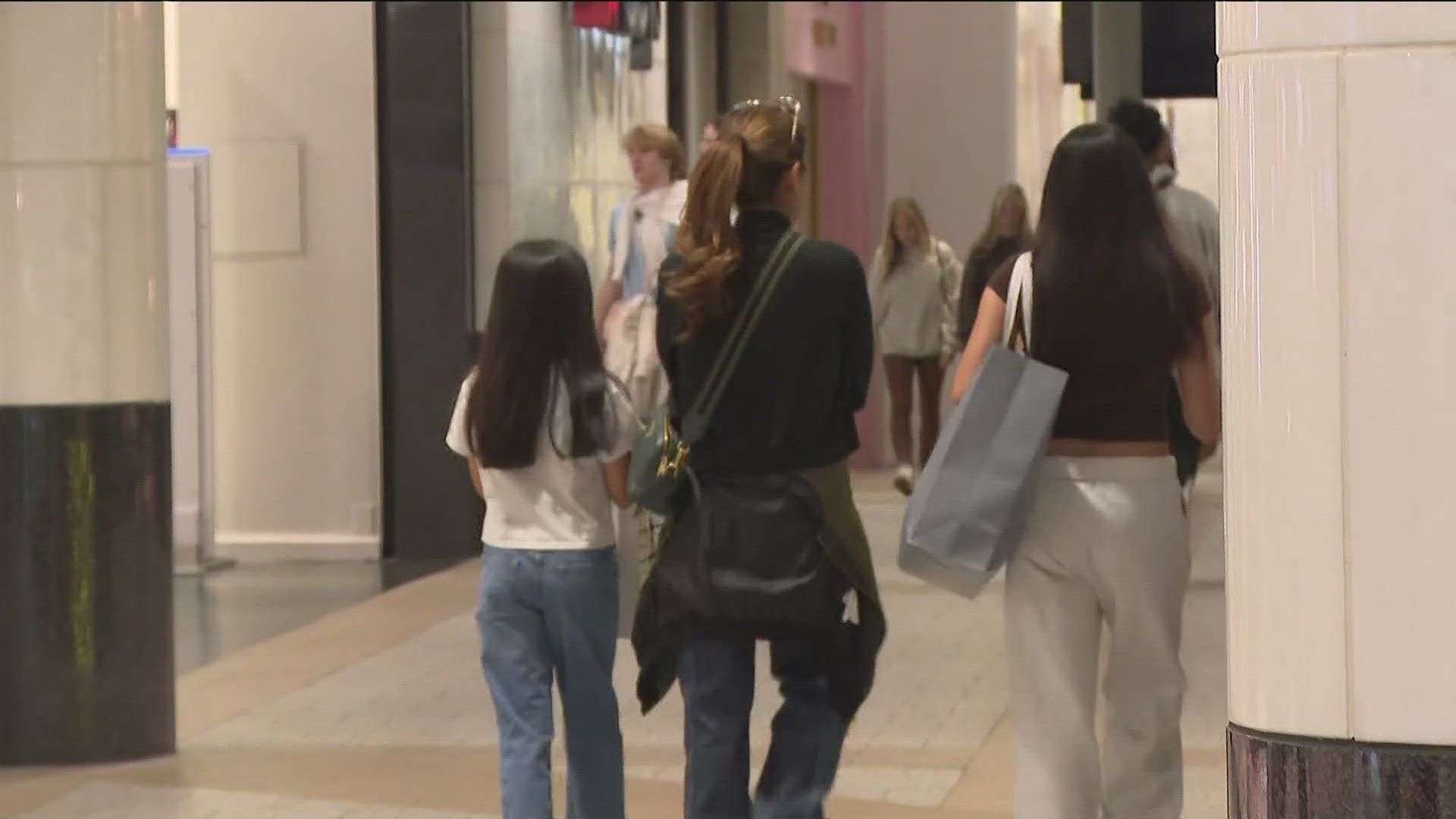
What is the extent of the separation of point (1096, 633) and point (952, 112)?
16571 mm

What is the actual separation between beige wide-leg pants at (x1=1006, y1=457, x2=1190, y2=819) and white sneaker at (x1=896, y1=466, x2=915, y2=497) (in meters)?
11.9

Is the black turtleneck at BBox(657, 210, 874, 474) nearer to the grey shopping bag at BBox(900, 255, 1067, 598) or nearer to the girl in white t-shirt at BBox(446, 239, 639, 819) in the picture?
the grey shopping bag at BBox(900, 255, 1067, 598)

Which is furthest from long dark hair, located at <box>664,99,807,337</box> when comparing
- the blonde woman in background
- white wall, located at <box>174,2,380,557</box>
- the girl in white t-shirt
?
the blonde woman in background

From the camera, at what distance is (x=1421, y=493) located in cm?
386

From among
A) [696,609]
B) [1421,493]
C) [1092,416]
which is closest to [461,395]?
[696,609]

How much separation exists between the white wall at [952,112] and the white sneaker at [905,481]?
3908mm

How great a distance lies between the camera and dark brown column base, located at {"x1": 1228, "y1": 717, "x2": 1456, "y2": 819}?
390 centimetres

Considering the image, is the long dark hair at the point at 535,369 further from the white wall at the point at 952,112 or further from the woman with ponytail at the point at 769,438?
the white wall at the point at 952,112

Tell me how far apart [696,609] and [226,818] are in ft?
6.96

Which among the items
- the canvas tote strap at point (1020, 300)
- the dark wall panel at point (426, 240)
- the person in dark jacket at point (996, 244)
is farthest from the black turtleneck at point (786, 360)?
the dark wall panel at point (426, 240)

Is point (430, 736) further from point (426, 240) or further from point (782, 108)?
Result: point (426, 240)

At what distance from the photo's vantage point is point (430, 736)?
8.34 meters

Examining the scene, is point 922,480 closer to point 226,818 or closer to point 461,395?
point 461,395

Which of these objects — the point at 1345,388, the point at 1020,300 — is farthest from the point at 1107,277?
the point at 1345,388
